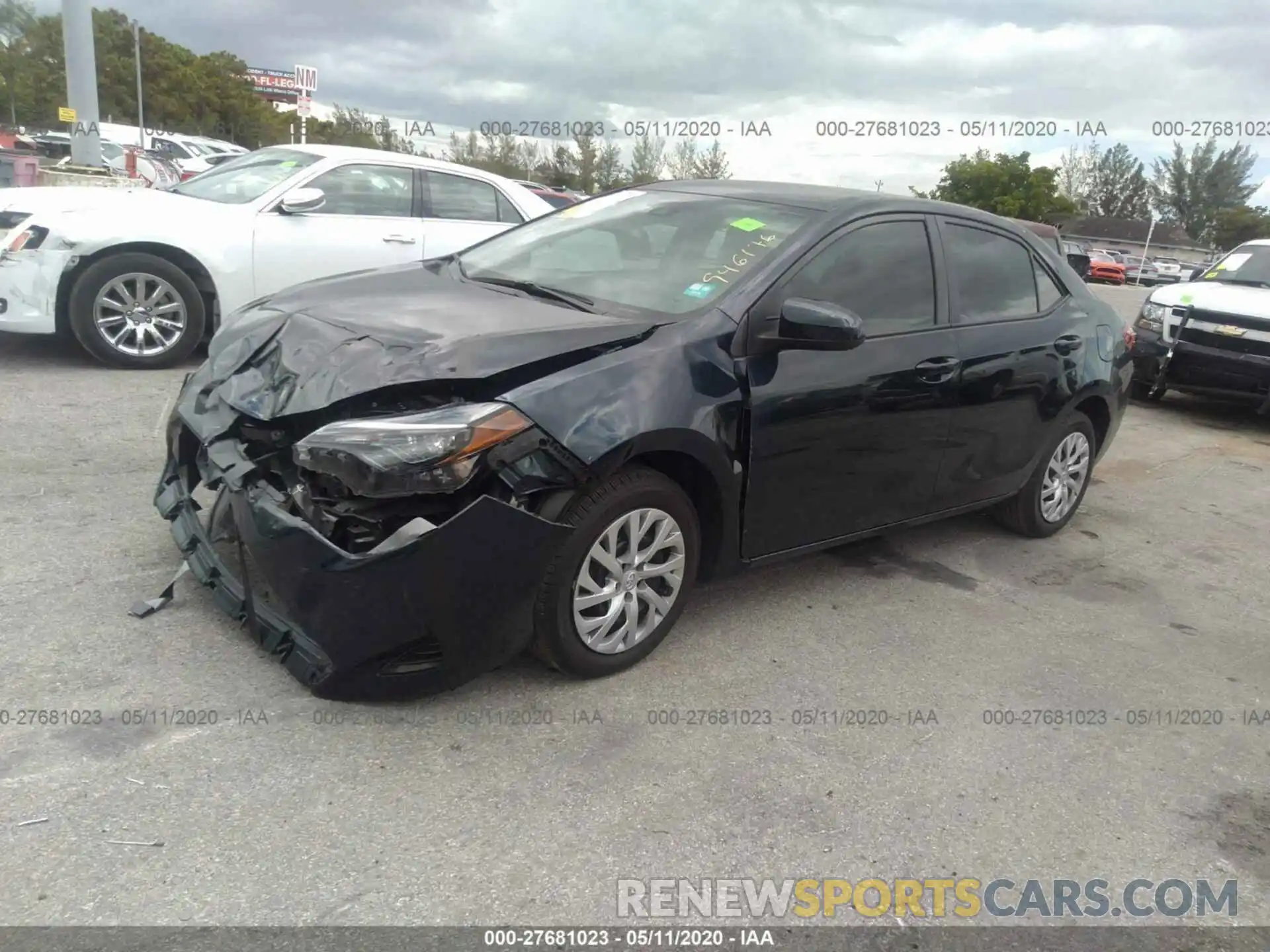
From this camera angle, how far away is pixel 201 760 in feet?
8.98

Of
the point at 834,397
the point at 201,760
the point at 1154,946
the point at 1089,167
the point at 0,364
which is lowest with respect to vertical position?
the point at 1154,946

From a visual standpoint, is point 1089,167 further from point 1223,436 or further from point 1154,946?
point 1154,946

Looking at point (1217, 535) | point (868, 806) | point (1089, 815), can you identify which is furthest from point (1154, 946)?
point (1217, 535)

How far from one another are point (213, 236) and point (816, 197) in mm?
4489

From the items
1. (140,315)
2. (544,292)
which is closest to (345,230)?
(140,315)

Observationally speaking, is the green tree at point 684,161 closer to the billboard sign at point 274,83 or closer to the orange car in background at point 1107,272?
the orange car in background at point 1107,272

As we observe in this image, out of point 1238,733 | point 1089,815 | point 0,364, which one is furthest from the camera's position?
point 0,364

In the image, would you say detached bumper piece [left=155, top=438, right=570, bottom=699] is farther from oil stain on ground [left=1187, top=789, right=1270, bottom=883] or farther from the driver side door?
the driver side door

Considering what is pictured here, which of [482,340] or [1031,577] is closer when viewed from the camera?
[482,340]

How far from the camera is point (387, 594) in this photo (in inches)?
109

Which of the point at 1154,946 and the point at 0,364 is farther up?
the point at 0,364

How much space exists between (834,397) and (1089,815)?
1622 mm

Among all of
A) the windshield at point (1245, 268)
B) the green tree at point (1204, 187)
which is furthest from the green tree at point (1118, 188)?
the windshield at point (1245, 268)

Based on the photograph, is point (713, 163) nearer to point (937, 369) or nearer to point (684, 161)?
point (684, 161)
